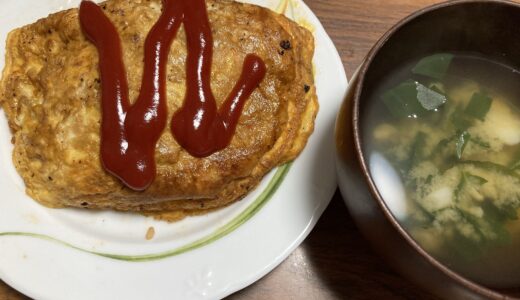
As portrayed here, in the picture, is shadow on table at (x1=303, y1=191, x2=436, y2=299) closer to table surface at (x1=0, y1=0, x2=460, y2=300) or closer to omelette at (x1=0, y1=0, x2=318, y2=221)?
table surface at (x1=0, y1=0, x2=460, y2=300)

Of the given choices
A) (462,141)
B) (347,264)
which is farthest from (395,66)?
(347,264)

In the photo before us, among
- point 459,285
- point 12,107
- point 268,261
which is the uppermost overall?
point 12,107

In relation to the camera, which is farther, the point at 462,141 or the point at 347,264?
the point at 347,264

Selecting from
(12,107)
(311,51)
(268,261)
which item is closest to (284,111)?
(311,51)

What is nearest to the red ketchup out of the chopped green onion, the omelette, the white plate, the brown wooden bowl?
the omelette

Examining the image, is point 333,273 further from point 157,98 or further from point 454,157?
point 157,98

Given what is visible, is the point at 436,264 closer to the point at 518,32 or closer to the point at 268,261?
the point at 268,261

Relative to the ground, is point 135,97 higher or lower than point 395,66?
higher
